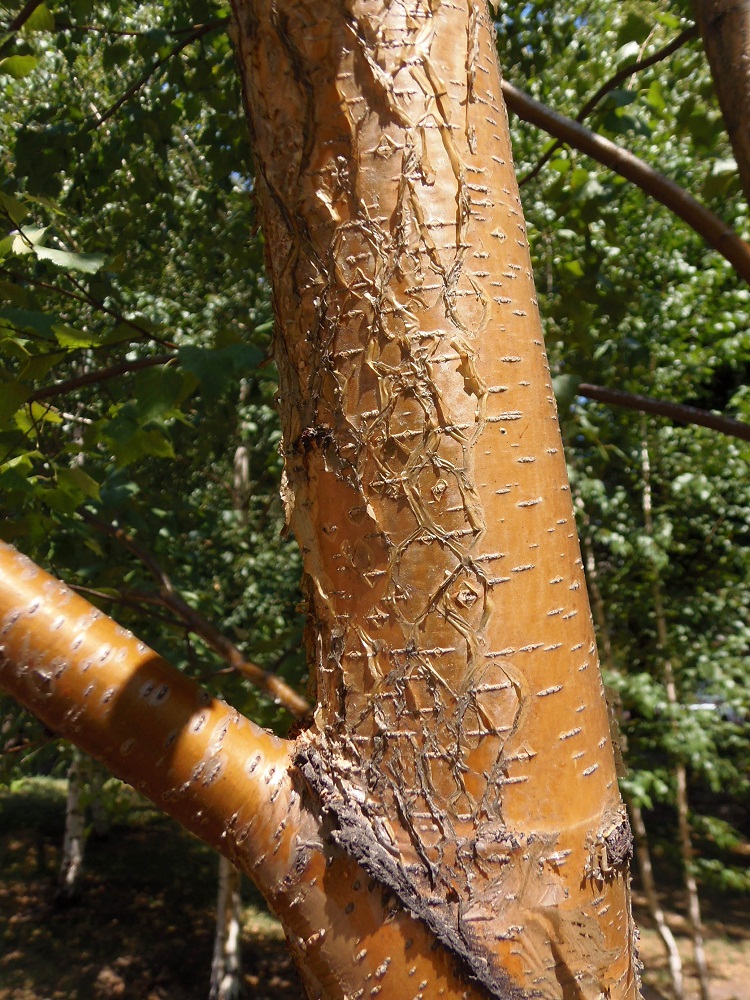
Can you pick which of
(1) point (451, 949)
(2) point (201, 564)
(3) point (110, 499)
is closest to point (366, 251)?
(1) point (451, 949)

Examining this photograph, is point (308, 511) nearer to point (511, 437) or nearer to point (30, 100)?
point (511, 437)

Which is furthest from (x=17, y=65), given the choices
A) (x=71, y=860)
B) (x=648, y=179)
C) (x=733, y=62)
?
(x=71, y=860)

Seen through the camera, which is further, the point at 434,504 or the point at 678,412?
the point at 678,412

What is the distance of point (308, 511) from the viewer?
2.59 ft

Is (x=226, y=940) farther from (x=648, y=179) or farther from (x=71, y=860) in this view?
(x=648, y=179)

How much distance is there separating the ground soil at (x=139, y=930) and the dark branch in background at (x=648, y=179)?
544 cm

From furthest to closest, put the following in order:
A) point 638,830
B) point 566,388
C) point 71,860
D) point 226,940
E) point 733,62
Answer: point 71,860, point 226,940, point 638,830, point 566,388, point 733,62

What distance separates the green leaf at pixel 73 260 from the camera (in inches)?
59.4

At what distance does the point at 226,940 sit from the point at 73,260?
17.3ft

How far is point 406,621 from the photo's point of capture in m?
0.71

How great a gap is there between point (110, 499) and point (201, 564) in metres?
2.31

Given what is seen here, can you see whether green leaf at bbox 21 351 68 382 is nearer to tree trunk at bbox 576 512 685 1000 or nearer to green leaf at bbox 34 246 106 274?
green leaf at bbox 34 246 106 274

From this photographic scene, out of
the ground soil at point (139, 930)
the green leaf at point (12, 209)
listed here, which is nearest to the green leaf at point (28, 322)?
the green leaf at point (12, 209)

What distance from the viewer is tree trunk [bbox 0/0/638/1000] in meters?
0.68
